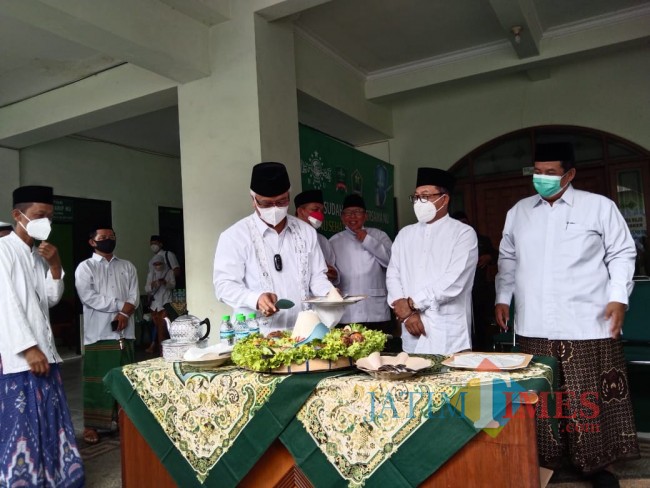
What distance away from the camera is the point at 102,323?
4.29m

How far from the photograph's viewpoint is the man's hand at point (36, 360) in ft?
8.77

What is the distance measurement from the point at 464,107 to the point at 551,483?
5.51 m

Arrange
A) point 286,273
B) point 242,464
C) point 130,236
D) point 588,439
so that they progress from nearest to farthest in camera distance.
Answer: point 242,464 → point 588,439 → point 286,273 → point 130,236

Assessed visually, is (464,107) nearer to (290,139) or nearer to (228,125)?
(290,139)

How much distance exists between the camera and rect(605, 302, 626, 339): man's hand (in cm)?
253

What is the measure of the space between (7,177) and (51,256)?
501 centimetres

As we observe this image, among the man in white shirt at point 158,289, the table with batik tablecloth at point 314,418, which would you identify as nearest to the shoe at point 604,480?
the table with batik tablecloth at point 314,418

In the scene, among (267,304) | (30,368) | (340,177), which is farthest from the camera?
(340,177)

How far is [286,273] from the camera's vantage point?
9.12 feet

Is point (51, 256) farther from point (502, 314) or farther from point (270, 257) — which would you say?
point (502, 314)

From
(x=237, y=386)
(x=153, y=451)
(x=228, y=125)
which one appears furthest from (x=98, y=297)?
(x=237, y=386)

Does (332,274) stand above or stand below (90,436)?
above

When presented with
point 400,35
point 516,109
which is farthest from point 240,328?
point 516,109


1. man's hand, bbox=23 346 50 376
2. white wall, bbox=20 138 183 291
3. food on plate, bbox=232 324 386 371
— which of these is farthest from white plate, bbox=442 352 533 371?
white wall, bbox=20 138 183 291
